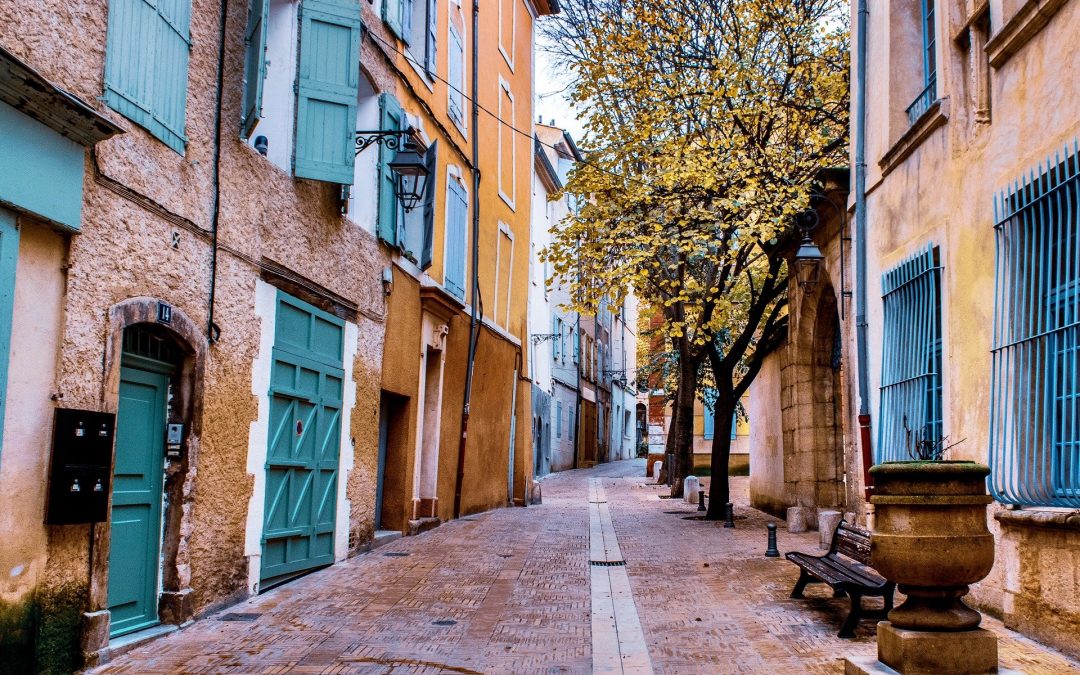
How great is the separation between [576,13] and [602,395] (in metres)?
35.9

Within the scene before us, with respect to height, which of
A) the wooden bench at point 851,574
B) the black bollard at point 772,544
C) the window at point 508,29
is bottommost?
the black bollard at point 772,544

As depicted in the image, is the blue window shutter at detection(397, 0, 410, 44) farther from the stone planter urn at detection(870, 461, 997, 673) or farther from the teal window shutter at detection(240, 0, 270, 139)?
the stone planter urn at detection(870, 461, 997, 673)

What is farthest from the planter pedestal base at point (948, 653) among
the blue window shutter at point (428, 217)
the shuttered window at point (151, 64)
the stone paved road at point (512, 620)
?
the blue window shutter at point (428, 217)

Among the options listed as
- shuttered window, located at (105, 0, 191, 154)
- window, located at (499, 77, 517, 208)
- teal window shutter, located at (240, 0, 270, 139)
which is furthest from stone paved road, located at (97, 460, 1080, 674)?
window, located at (499, 77, 517, 208)

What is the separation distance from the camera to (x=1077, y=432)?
249 inches

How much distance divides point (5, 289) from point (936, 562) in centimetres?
523

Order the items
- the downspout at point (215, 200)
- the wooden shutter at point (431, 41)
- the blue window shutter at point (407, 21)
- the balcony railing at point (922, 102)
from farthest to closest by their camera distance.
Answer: the wooden shutter at point (431, 41) → the blue window shutter at point (407, 21) → the balcony railing at point (922, 102) → the downspout at point (215, 200)

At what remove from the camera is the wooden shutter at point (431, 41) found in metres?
13.8

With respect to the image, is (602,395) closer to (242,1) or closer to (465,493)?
(465,493)

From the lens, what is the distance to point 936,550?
487 centimetres

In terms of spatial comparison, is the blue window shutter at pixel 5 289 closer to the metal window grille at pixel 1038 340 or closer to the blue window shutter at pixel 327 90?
the blue window shutter at pixel 327 90

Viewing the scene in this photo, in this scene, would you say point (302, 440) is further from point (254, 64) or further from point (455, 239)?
point (455, 239)

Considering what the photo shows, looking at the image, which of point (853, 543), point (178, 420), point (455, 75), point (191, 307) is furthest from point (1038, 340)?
point (455, 75)

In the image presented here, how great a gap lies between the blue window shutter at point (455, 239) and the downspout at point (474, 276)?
0.46 meters
